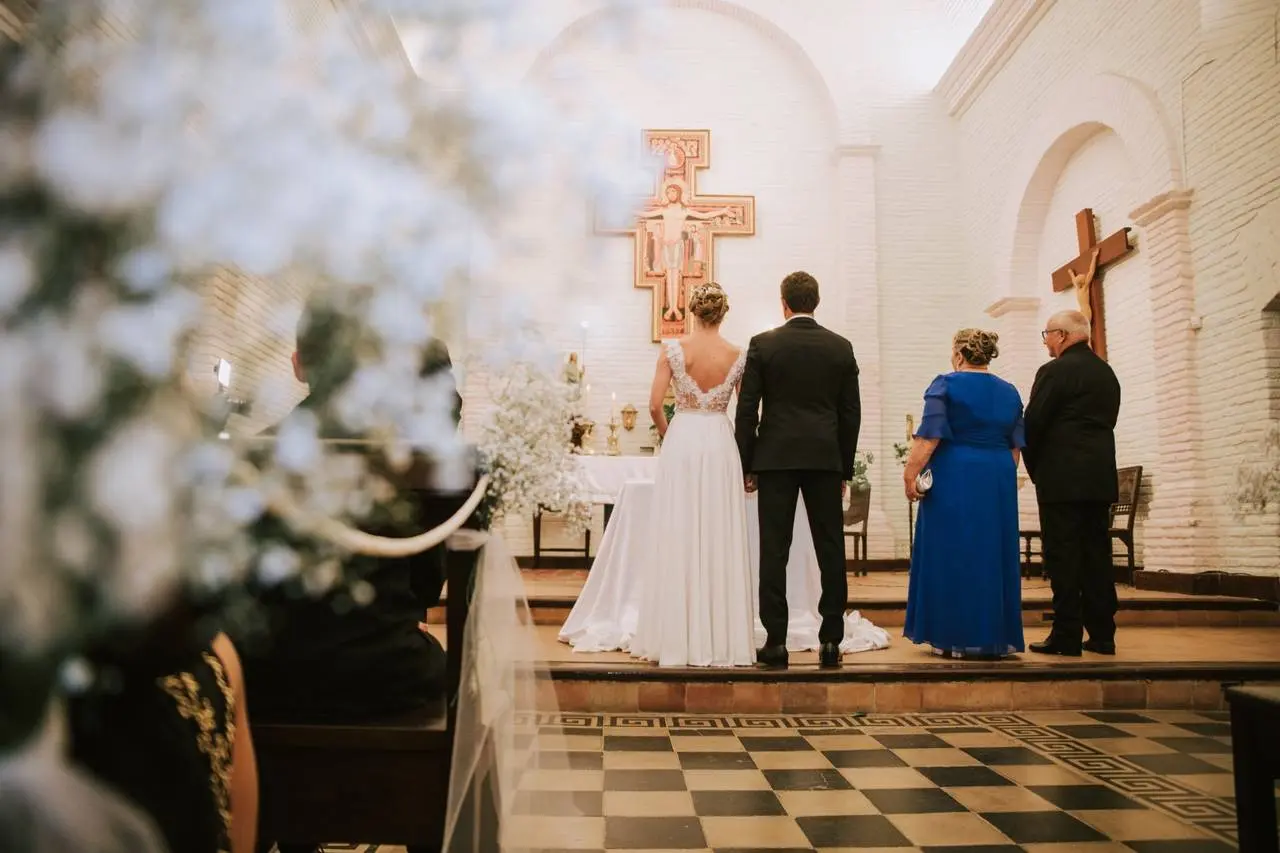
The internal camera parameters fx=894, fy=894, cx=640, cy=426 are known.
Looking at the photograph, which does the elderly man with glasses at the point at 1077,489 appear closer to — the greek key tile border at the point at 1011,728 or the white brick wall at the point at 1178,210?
the greek key tile border at the point at 1011,728

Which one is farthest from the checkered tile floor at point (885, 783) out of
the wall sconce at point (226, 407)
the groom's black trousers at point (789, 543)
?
the wall sconce at point (226, 407)

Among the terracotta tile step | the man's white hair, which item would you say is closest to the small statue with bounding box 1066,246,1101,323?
the man's white hair

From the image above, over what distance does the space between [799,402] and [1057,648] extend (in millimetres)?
1927

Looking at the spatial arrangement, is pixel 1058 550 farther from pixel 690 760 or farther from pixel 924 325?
pixel 924 325

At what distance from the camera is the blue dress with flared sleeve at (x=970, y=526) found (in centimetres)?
451

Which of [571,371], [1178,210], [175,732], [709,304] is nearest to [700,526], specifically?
[709,304]

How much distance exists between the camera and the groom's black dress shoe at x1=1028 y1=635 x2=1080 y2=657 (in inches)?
181

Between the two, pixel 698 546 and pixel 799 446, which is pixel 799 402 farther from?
pixel 698 546

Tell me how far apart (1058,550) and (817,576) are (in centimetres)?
127

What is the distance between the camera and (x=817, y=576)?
16.8 feet

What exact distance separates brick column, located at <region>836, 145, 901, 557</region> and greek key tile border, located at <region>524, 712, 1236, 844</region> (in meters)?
5.88

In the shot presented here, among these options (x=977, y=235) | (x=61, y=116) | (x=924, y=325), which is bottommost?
(x=61, y=116)

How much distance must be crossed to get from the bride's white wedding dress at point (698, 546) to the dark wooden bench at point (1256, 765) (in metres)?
2.50

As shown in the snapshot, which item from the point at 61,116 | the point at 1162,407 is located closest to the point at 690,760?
the point at 61,116
